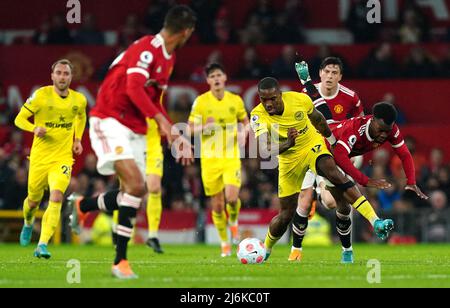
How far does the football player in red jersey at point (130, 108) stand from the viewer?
9562 millimetres

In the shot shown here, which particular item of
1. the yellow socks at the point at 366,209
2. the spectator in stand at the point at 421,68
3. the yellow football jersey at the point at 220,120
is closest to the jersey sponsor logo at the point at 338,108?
the yellow socks at the point at 366,209

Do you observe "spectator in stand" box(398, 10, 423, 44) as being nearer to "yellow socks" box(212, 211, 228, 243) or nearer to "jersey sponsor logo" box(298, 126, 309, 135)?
"yellow socks" box(212, 211, 228, 243)

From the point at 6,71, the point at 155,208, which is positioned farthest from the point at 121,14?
the point at 155,208

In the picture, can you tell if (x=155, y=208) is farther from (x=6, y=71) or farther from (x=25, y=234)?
(x=6, y=71)

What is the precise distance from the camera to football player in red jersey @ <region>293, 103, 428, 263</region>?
11.9 metres

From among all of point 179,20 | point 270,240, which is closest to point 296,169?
point 270,240

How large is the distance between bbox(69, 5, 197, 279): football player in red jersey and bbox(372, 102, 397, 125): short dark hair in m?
2.82

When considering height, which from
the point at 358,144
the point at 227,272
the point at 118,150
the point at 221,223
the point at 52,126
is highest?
the point at 52,126

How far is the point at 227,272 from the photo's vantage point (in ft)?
34.7

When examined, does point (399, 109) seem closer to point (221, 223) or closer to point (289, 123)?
point (221, 223)

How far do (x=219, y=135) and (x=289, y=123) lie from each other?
3.76 meters

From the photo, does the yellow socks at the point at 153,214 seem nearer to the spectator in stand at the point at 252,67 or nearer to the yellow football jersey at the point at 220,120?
the yellow football jersey at the point at 220,120

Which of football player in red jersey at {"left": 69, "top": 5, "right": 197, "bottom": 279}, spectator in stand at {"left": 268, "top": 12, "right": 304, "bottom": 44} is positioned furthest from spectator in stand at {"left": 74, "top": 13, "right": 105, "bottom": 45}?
football player in red jersey at {"left": 69, "top": 5, "right": 197, "bottom": 279}

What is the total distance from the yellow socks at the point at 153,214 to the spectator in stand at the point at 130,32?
23.7ft
